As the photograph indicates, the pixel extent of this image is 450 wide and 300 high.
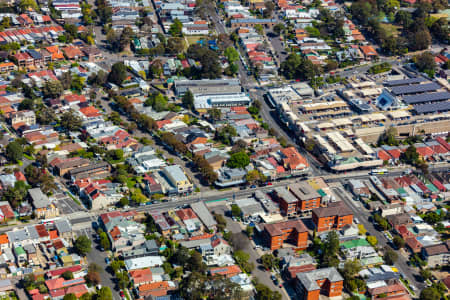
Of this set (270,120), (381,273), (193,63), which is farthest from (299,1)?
(381,273)

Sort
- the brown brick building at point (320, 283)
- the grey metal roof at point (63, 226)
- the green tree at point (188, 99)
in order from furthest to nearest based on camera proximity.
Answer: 1. the green tree at point (188, 99)
2. the grey metal roof at point (63, 226)
3. the brown brick building at point (320, 283)

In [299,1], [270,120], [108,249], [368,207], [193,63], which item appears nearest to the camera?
[108,249]

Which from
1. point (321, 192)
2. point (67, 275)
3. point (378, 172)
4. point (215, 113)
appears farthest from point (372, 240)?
point (215, 113)

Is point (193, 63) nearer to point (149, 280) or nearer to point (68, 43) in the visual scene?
point (68, 43)

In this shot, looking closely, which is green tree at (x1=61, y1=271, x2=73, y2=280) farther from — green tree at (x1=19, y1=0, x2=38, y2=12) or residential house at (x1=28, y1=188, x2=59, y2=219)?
green tree at (x1=19, y1=0, x2=38, y2=12)

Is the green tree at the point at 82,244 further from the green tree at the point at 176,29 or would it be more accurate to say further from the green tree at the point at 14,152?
the green tree at the point at 176,29

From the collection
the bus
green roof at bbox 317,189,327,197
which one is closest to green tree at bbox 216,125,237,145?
green roof at bbox 317,189,327,197

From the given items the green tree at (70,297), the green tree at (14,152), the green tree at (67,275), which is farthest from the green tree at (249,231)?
the green tree at (14,152)
